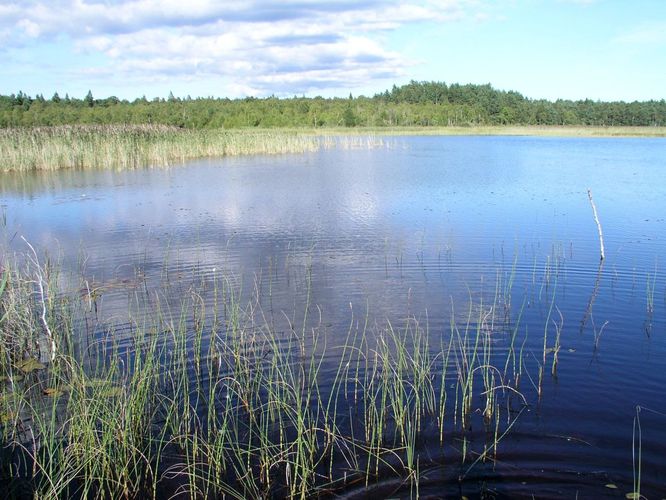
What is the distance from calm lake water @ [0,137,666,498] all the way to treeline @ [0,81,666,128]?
27764 mm

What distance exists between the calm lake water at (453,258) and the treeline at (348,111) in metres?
27.8

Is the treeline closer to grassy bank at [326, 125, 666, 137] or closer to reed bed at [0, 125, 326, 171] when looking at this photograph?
grassy bank at [326, 125, 666, 137]

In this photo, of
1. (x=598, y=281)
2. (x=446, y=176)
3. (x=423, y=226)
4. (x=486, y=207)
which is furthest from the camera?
(x=446, y=176)

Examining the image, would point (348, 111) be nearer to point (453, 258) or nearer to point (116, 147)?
point (116, 147)

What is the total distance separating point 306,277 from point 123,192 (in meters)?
10.9

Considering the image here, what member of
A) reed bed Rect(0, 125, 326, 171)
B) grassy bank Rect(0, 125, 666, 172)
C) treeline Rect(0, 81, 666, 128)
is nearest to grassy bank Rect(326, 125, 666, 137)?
treeline Rect(0, 81, 666, 128)

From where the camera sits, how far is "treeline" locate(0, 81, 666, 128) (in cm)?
5162

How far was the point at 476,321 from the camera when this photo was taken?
23.3ft

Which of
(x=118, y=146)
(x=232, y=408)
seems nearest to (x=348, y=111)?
(x=118, y=146)

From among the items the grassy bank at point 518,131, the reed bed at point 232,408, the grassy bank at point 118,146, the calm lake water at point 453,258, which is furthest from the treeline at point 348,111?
the reed bed at point 232,408

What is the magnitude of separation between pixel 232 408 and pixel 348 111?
57.9 m

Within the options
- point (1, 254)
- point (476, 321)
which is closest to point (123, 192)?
point (1, 254)

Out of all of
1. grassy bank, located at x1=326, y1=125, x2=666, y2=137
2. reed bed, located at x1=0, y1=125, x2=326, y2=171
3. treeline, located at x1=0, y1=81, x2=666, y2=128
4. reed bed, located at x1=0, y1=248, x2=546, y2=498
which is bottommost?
reed bed, located at x1=0, y1=248, x2=546, y2=498

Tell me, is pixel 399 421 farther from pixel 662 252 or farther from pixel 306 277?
pixel 662 252
